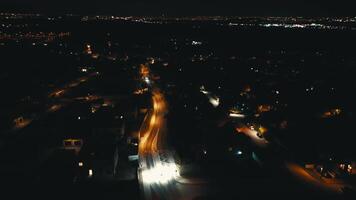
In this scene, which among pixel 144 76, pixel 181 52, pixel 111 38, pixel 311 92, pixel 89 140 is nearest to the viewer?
pixel 89 140

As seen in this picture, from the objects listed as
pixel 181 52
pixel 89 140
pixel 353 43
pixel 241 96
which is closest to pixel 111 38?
pixel 181 52

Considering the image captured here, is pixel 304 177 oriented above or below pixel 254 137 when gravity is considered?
below

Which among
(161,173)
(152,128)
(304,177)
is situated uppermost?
(152,128)

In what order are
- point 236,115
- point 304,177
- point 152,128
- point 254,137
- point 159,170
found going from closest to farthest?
point 304,177 < point 159,170 < point 254,137 < point 152,128 < point 236,115

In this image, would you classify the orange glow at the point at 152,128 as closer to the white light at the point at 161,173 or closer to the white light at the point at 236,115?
the white light at the point at 161,173

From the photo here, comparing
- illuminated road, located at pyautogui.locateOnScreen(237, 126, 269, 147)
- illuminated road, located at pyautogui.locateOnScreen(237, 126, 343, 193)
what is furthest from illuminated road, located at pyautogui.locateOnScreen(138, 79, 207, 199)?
illuminated road, located at pyautogui.locateOnScreen(237, 126, 269, 147)

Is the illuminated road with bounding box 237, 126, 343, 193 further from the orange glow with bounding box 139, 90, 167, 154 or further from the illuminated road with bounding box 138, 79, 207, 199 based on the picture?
the orange glow with bounding box 139, 90, 167, 154

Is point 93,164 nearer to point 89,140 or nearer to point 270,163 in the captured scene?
point 89,140

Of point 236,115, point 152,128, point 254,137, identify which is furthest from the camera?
point 236,115

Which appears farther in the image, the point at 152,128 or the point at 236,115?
the point at 236,115

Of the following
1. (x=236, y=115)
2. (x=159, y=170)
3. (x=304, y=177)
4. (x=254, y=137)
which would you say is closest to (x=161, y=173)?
(x=159, y=170)

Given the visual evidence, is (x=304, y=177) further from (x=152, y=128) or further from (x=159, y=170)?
(x=152, y=128)
